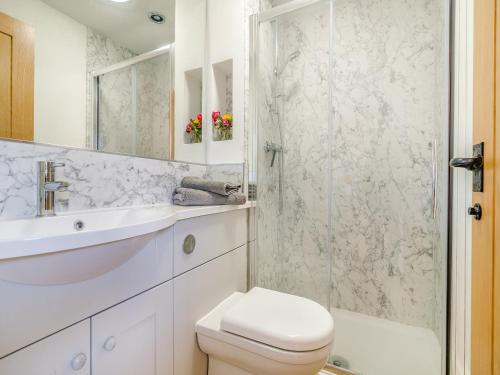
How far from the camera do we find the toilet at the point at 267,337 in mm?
873

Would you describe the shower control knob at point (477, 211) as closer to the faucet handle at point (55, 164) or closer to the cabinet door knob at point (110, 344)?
the cabinet door knob at point (110, 344)

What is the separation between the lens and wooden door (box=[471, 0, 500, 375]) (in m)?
0.59

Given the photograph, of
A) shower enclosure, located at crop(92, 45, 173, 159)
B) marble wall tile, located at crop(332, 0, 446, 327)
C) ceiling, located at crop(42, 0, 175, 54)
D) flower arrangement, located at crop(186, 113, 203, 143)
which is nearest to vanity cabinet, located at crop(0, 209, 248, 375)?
shower enclosure, located at crop(92, 45, 173, 159)

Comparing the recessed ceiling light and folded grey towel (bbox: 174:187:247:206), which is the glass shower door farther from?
the recessed ceiling light

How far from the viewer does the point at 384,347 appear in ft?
5.08

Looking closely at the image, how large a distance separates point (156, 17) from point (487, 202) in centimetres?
158

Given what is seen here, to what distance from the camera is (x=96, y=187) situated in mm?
921

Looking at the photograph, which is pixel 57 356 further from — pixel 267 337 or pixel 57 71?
pixel 57 71

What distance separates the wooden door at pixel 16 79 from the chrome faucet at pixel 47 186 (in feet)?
0.37

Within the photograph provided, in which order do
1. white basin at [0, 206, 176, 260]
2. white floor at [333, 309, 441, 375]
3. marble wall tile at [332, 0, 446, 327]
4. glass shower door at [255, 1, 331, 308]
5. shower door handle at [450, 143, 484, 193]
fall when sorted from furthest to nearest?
glass shower door at [255, 1, 331, 308] → marble wall tile at [332, 0, 446, 327] → white floor at [333, 309, 441, 375] → shower door handle at [450, 143, 484, 193] → white basin at [0, 206, 176, 260]

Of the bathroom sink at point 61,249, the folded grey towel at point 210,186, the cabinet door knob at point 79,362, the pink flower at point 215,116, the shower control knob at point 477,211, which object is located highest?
the pink flower at point 215,116

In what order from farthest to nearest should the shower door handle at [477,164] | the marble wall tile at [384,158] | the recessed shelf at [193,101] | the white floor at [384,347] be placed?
the marble wall tile at [384,158] → the recessed shelf at [193,101] → the white floor at [384,347] → the shower door handle at [477,164]

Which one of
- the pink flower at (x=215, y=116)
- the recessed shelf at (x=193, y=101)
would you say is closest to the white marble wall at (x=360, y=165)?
the pink flower at (x=215, y=116)

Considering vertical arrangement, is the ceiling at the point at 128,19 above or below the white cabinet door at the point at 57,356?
above
